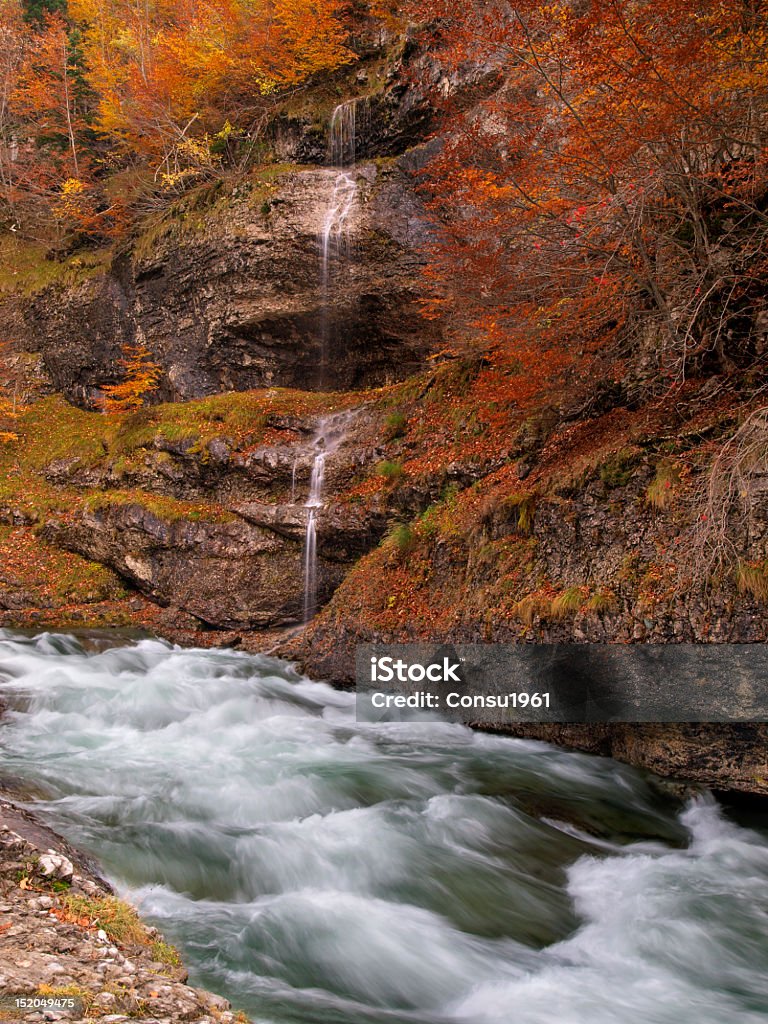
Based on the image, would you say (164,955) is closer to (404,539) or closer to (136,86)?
(404,539)

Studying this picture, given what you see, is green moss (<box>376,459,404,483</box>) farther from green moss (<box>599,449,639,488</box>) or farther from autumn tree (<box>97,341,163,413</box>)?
autumn tree (<box>97,341,163,413</box>)

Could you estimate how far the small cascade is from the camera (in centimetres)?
1273

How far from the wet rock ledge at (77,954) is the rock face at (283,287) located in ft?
42.6

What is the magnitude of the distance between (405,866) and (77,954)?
320 centimetres

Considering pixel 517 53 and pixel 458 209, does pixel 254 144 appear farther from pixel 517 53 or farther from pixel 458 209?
pixel 517 53

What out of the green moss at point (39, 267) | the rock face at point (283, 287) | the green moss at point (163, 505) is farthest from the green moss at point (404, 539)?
the green moss at point (39, 267)

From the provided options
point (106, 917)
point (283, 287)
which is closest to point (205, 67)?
Answer: point (283, 287)

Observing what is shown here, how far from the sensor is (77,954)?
9.30 feet

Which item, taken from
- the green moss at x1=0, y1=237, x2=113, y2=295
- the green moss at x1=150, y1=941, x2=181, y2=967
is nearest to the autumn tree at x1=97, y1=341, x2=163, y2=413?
the green moss at x1=0, y1=237, x2=113, y2=295

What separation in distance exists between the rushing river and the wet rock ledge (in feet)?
2.49

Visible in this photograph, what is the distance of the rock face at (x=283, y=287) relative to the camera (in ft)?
49.9

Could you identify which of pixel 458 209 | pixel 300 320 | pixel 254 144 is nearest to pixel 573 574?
pixel 458 209

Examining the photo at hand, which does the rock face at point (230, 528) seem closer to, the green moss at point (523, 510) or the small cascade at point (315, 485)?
the small cascade at point (315, 485)

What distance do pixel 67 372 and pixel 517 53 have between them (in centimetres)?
1716
